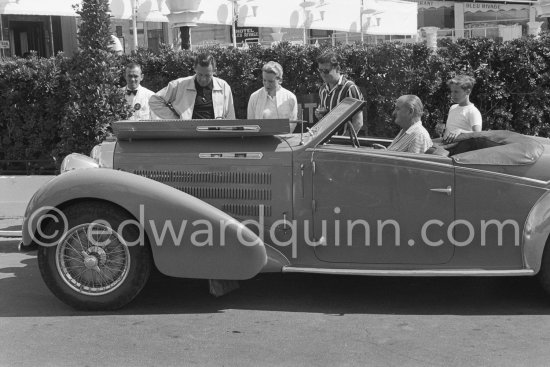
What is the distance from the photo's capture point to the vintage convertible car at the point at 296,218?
17.4ft

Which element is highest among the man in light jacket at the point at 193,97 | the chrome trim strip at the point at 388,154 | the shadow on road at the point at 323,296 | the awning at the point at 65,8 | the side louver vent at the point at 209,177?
the awning at the point at 65,8

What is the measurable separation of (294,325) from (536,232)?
5.81 ft

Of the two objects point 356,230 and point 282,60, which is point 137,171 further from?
point 282,60

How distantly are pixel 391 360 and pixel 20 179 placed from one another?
7264 mm

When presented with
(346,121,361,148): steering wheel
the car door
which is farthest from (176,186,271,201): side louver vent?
(346,121,361,148): steering wheel

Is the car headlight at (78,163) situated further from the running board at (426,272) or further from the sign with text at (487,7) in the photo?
the sign with text at (487,7)

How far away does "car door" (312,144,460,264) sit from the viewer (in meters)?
5.32

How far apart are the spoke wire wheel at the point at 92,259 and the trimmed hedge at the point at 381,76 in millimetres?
5162

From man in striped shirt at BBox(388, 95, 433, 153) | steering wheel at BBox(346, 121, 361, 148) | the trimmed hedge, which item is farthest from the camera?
the trimmed hedge

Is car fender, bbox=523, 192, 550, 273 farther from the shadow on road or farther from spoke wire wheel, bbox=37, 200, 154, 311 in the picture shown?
spoke wire wheel, bbox=37, 200, 154, 311

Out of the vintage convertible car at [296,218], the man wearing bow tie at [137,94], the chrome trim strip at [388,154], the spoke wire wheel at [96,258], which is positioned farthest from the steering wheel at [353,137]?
the man wearing bow tie at [137,94]

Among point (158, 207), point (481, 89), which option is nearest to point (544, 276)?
point (158, 207)

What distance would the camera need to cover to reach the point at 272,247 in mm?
5473

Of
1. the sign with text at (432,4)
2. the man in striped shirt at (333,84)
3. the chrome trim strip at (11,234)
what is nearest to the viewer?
the man in striped shirt at (333,84)
